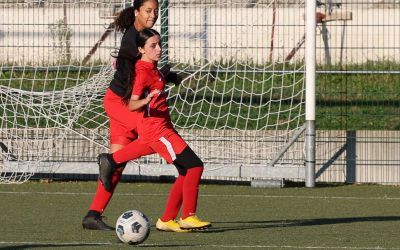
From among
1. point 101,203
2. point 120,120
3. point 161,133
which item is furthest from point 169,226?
point 120,120

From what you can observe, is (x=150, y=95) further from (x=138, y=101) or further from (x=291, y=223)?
(x=291, y=223)

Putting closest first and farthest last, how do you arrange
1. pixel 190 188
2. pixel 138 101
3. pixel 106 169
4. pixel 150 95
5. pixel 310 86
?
pixel 150 95
pixel 138 101
pixel 190 188
pixel 106 169
pixel 310 86

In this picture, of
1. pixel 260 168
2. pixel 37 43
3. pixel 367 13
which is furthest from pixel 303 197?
pixel 37 43

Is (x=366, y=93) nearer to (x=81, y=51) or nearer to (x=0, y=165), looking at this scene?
(x=81, y=51)

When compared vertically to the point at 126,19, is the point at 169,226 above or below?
below

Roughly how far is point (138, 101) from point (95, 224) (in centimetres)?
118

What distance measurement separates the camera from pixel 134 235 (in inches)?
359

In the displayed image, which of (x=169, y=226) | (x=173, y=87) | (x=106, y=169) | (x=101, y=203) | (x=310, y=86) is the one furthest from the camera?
(x=173, y=87)

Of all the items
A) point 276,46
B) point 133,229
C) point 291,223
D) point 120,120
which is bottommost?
point 291,223

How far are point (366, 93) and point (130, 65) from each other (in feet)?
19.7

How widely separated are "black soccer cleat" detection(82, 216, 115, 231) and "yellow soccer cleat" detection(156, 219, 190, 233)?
15.5 inches

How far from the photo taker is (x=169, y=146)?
10008 millimetres

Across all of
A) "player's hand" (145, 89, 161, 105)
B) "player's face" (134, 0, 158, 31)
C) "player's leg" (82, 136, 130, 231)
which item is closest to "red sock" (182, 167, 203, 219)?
"player's leg" (82, 136, 130, 231)

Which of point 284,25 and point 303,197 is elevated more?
point 284,25
